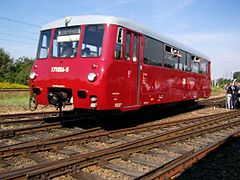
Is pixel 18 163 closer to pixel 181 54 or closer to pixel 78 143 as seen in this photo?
pixel 78 143

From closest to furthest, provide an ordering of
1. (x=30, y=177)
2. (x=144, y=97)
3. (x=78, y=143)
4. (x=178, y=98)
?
(x=30, y=177) → (x=78, y=143) → (x=144, y=97) → (x=178, y=98)

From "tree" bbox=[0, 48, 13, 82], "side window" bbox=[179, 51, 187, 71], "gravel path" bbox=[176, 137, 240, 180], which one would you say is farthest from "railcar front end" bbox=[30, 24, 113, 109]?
"tree" bbox=[0, 48, 13, 82]

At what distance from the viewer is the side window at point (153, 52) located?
10.1 meters

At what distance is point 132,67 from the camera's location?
29.9ft

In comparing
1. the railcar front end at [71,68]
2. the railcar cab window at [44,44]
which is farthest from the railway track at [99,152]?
the railcar cab window at [44,44]

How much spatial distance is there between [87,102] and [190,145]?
299 centimetres

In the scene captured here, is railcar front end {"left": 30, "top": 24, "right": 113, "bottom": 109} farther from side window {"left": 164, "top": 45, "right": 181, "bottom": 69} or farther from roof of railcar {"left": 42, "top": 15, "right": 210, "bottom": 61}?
side window {"left": 164, "top": 45, "right": 181, "bottom": 69}

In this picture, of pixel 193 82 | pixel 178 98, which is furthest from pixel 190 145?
pixel 193 82

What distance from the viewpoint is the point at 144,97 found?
9.91 metres

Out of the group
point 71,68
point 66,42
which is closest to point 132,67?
point 71,68

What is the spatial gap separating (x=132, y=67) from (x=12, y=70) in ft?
193

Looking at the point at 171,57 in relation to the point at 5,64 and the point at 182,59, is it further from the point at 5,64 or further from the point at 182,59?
the point at 5,64

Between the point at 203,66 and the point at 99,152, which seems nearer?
the point at 99,152

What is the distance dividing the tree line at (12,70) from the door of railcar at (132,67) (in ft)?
146
